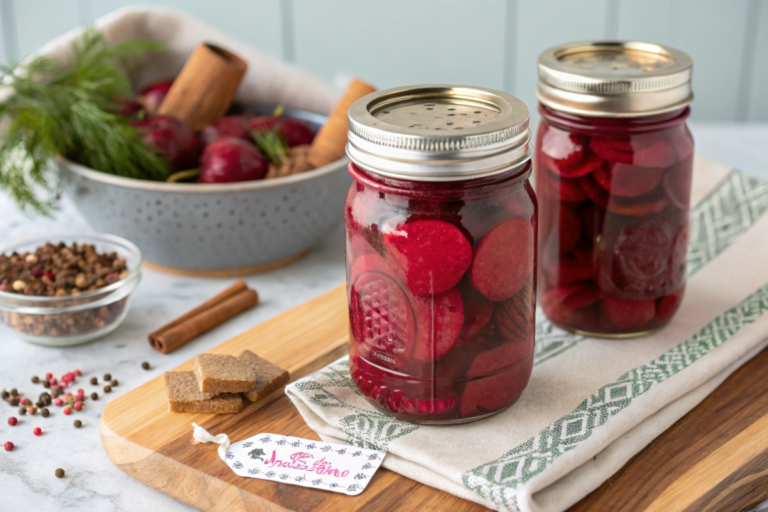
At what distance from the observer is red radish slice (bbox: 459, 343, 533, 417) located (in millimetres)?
818

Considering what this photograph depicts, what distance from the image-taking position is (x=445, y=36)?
2.51 meters

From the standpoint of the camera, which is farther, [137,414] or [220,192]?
[220,192]

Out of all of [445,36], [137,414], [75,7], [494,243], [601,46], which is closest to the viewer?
[494,243]

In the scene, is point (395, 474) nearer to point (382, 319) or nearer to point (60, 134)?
point (382, 319)

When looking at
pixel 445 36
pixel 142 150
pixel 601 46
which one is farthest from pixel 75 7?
pixel 601 46

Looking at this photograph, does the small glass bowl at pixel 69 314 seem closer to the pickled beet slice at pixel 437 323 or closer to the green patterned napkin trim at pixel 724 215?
the pickled beet slice at pixel 437 323

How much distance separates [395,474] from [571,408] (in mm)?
220

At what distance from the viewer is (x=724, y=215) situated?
1.35 meters

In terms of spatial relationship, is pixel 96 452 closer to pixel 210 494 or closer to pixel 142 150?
pixel 210 494

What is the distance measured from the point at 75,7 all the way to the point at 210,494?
237 centimetres

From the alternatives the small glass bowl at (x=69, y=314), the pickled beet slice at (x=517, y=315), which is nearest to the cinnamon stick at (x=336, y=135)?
the small glass bowl at (x=69, y=314)

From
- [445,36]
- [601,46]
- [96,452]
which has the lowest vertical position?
[96,452]

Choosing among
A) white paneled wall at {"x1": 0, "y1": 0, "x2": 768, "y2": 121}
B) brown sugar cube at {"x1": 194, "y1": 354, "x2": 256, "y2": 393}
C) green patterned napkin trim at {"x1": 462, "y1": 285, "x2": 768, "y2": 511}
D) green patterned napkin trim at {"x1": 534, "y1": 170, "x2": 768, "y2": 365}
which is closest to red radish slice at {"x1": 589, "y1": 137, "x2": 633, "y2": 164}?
green patterned napkin trim at {"x1": 462, "y1": 285, "x2": 768, "y2": 511}

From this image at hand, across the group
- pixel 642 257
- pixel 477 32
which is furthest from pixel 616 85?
pixel 477 32
